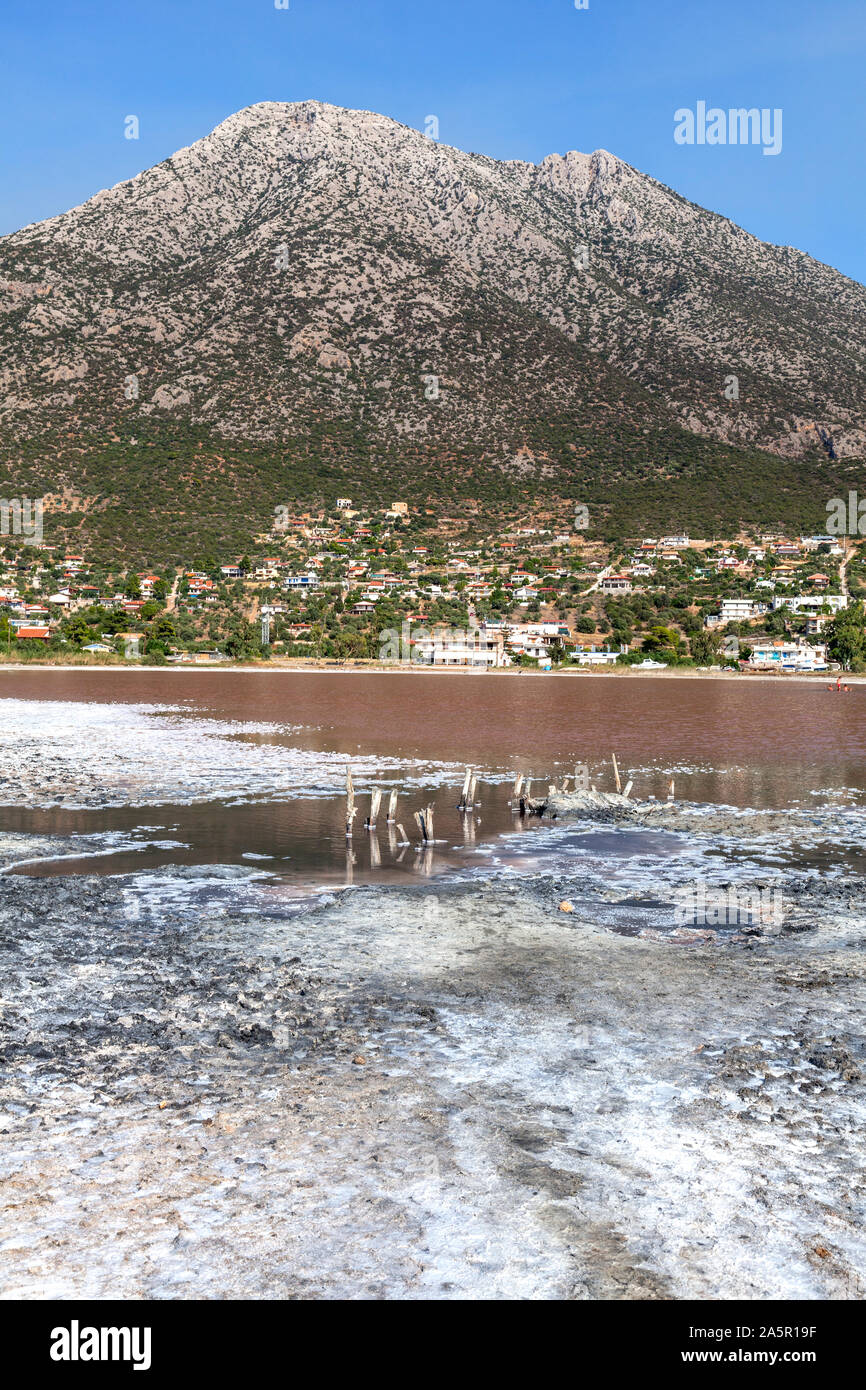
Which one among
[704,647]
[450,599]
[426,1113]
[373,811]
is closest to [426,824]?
[373,811]

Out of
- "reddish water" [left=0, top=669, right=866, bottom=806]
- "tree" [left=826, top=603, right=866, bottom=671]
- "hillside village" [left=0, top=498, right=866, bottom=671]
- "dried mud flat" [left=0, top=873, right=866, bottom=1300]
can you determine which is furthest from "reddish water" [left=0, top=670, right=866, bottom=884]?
"tree" [left=826, top=603, right=866, bottom=671]

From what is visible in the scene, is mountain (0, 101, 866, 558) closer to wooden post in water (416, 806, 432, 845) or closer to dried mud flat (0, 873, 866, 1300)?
wooden post in water (416, 806, 432, 845)

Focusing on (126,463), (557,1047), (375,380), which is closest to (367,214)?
(375,380)

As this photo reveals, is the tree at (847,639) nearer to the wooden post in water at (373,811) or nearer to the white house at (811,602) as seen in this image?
the white house at (811,602)

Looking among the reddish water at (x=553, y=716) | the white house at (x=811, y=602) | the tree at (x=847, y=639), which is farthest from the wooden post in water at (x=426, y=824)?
the white house at (x=811, y=602)
